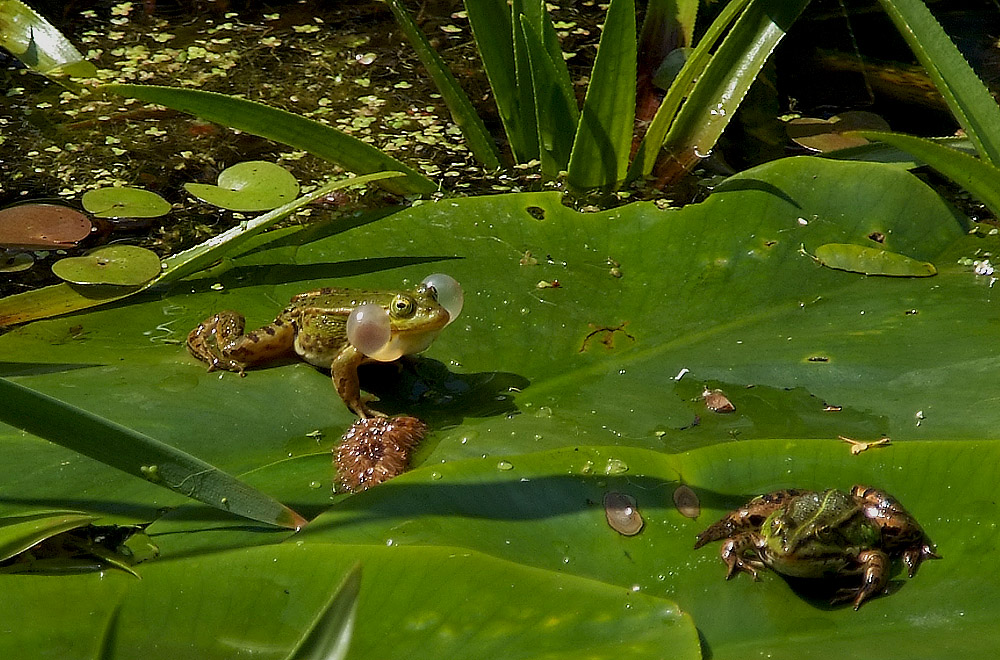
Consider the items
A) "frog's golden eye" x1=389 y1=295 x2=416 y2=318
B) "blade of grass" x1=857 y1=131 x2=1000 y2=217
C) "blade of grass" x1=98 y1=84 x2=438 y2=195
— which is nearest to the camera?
"frog's golden eye" x1=389 y1=295 x2=416 y2=318

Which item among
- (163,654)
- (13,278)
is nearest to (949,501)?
(163,654)

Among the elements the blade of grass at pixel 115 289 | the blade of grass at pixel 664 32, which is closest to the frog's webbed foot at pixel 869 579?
the blade of grass at pixel 115 289

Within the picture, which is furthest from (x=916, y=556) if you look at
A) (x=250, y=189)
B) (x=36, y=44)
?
(x=36, y=44)

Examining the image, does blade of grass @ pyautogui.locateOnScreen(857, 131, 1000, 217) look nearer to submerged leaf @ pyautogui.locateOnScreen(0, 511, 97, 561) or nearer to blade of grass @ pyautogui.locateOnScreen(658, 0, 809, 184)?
blade of grass @ pyautogui.locateOnScreen(658, 0, 809, 184)

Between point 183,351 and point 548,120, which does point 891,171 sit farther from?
point 183,351

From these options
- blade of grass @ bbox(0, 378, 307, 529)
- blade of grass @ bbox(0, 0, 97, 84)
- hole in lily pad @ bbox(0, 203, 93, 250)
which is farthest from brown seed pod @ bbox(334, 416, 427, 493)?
blade of grass @ bbox(0, 0, 97, 84)
